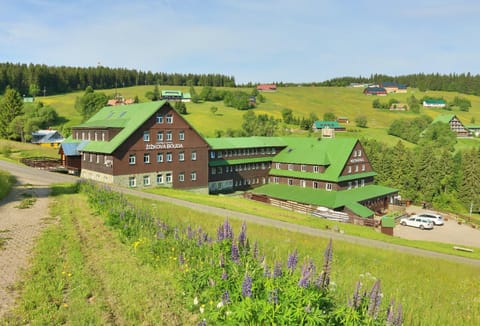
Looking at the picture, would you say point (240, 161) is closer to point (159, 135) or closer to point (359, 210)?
point (159, 135)

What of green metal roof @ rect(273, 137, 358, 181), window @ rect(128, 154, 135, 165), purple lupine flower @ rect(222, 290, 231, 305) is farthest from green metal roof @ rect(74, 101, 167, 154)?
purple lupine flower @ rect(222, 290, 231, 305)

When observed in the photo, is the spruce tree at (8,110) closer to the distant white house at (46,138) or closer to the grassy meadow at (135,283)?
the distant white house at (46,138)

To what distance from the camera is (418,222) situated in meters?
52.9

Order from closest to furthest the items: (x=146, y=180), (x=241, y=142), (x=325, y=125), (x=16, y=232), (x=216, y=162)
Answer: (x=16, y=232)
(x=146, y=180)
(x=216, y=162)
(x=241, y=142)
(x=325, y=125)

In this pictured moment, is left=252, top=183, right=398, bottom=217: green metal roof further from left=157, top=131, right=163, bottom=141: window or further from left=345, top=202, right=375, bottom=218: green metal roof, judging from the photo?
left=157, top=131, right=163, bottom=141: window

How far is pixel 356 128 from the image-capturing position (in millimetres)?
138250

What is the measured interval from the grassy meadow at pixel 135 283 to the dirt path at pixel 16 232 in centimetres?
42

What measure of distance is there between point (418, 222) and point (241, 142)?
31.6 meters

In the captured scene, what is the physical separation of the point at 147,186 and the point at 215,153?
49.3ft

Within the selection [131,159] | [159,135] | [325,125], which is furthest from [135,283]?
[325,125]

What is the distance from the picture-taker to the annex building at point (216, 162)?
159 feet

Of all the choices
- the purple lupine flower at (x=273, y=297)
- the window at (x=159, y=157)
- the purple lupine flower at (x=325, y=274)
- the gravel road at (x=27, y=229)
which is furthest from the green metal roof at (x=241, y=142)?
the purple lupine flower at (x=273, y=297)

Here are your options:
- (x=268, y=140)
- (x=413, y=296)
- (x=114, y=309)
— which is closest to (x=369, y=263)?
(x=413, y=296)

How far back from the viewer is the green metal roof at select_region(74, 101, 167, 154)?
47.4m
